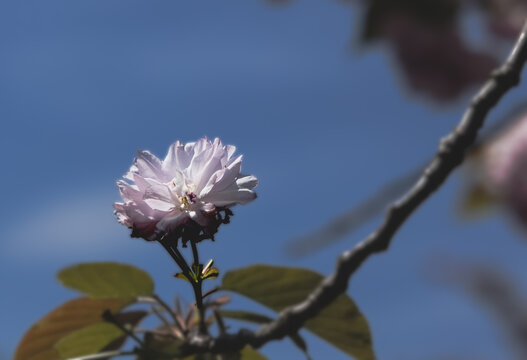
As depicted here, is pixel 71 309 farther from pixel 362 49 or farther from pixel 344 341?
pixel 362 49

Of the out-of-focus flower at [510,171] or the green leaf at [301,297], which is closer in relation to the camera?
the green leaf at [301,297]

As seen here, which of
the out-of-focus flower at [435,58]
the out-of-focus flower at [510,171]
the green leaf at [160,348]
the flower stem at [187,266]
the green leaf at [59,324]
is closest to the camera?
the flower stem at [187,266]

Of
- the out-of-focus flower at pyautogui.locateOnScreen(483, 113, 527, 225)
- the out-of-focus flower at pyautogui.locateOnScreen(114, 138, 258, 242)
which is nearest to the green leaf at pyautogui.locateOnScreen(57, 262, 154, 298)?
the out-of-focus flower at pyautogui.locateOnScreen(114, 138, 258, 242)

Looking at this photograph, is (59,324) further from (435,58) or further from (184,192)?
(435,58)

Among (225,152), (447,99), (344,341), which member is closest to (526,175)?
(447,99)

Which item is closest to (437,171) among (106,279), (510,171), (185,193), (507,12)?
(185,193)

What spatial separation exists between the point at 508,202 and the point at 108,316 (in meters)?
1.36

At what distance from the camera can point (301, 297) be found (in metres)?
0.63

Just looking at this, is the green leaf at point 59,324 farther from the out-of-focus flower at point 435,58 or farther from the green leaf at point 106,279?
the out-of-focus flower at point 435,58

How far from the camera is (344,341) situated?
642 mm

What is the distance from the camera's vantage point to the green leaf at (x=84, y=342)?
0.66 m

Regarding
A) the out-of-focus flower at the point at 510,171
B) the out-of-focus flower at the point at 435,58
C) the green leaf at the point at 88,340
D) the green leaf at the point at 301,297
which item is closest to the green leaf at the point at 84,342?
the green leaf at the point at 88,340

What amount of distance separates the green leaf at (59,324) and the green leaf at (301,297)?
0.13m

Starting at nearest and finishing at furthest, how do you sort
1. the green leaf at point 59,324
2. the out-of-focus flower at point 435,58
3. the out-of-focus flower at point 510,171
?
the green leaf at point 59,324
the out-of-focus flower at point 510,171
the out-of-focus flower at point 435,58
